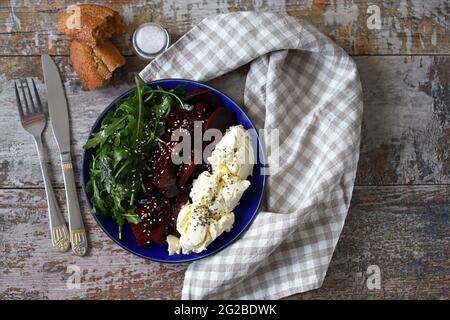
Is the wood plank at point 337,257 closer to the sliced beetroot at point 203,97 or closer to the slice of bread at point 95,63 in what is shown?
the slice of bread at point 95,63

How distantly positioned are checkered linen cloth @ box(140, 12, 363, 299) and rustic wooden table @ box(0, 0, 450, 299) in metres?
0.08

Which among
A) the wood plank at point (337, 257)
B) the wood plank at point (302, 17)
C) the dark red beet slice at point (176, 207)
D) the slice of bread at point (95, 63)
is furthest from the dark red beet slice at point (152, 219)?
the wood plank at point (302, 17)

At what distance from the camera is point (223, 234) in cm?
170

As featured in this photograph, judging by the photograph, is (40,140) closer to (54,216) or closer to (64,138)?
(64,138)

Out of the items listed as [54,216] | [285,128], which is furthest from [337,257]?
[54,216]

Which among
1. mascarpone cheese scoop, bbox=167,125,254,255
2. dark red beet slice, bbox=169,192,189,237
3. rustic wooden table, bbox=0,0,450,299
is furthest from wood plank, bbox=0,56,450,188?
dark red beet slice, bbox=169,192,189,237

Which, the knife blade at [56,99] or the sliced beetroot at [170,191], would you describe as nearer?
the sliced beetroot at [170,191]

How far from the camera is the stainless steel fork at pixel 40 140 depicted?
174cm

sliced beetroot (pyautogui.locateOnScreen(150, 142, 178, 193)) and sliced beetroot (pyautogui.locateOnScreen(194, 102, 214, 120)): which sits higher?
sliced beetroot (pyautogui.locateOnScreen(194, 102, 214, 120))

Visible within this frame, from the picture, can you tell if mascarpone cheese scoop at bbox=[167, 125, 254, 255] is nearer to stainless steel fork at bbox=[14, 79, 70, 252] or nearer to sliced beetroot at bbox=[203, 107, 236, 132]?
sliced beetroot at bbox=[203, 107, 236, 132]

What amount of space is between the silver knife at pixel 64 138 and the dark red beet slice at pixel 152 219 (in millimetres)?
204

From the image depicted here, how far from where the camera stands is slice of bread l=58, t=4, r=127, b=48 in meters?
1.66

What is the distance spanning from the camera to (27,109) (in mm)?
1760

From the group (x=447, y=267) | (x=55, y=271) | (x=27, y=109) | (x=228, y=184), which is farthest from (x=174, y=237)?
(x=447, y=267)
